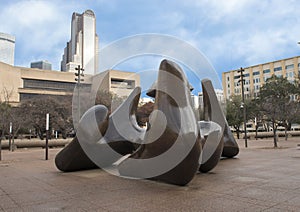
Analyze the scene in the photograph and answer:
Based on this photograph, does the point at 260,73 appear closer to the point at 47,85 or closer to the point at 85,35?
the point at 47,85

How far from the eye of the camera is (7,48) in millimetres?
80625

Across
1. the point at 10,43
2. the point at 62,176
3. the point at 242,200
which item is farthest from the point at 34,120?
the point at 10,43

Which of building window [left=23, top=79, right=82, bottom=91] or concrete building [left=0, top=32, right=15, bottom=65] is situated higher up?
concrete building [left=0, top=32, right=15, bottom=65]

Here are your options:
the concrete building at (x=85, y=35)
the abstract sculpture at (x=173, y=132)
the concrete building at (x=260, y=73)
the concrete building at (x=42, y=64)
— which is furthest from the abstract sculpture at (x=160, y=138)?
the concrete building at (x=42, y=64)

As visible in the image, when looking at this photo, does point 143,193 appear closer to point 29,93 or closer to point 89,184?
point 89,184

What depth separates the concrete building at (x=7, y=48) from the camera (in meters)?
75.9

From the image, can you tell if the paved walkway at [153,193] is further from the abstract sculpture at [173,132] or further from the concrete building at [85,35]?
the concrete building at [85,35]

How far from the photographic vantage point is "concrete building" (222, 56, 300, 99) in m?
73.8

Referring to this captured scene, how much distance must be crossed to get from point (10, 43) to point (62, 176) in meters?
85.9

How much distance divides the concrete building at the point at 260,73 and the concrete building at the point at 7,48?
59396 millimetres

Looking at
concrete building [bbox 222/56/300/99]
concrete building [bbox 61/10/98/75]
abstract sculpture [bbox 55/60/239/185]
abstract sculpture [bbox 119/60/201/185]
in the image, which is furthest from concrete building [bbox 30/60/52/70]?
abstract sculpture [bbox 119/60/201/185]

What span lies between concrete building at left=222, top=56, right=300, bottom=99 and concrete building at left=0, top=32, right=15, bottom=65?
59.4 m

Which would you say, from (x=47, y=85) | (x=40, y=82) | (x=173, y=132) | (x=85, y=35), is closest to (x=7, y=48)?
(x=40, y=82)

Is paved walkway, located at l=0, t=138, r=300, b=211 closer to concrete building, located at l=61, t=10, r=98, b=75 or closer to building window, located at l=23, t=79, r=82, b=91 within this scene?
concrete building, located at l=61, t=10, r=98, b=75
